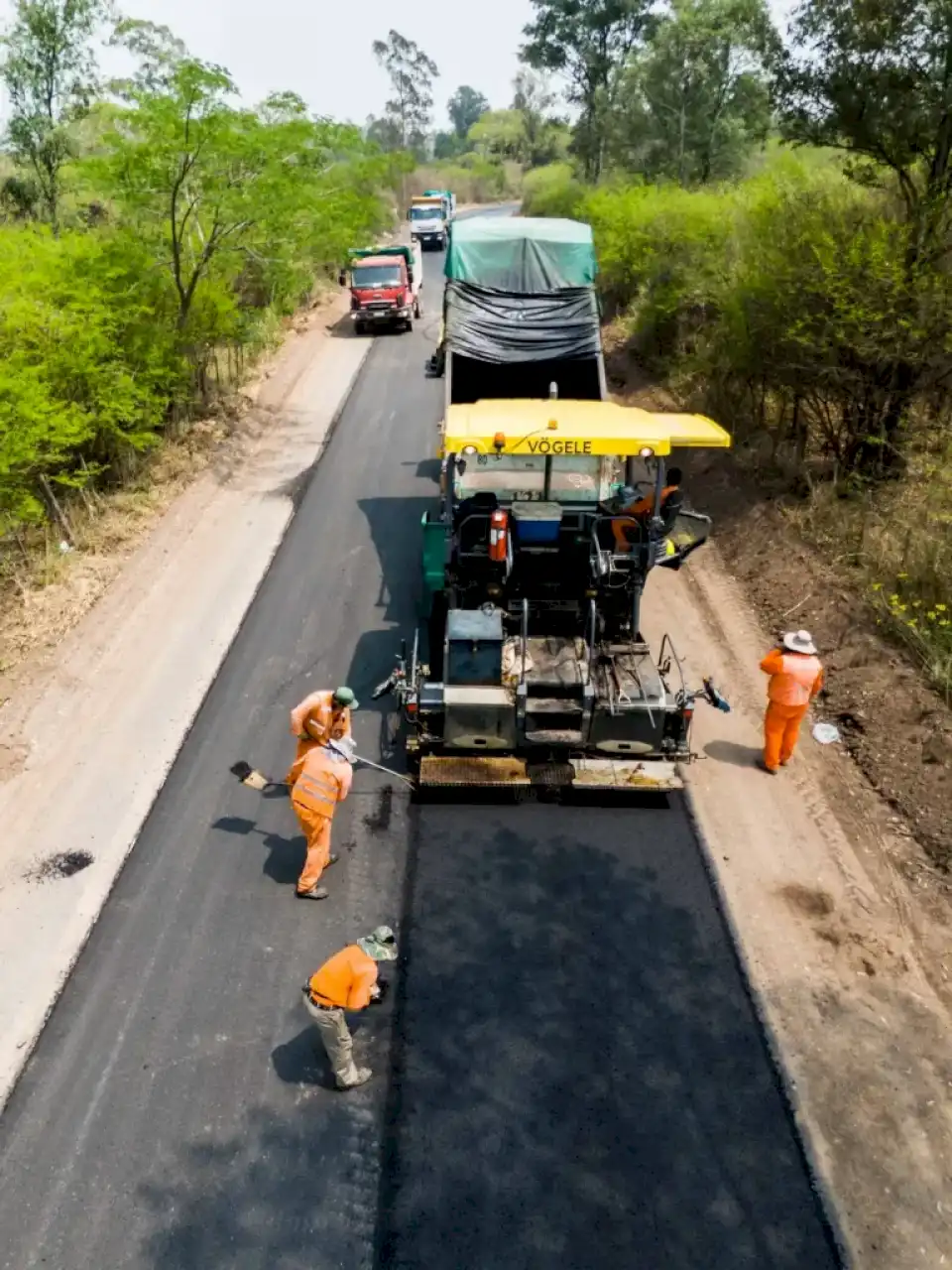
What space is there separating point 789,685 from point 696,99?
2572 cm

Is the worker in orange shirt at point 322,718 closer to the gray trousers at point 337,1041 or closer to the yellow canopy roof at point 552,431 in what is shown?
the gray trousers at point 337,1041

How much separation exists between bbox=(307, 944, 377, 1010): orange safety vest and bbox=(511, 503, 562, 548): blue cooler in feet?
15.5

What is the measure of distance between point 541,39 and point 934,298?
105ft

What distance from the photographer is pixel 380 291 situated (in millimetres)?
23984

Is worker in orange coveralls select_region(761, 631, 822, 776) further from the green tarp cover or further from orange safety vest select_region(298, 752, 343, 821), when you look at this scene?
the green tarp cover

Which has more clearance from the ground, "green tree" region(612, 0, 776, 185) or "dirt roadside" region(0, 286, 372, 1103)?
"green tree" region(612, 0, 776, 185)

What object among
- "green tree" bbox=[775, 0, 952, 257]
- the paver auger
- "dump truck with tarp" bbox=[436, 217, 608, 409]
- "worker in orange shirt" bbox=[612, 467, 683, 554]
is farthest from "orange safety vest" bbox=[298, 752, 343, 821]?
"green tree" bbox=[775, 0, 952, 257]

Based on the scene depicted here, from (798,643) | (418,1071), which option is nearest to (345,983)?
(418,1071)

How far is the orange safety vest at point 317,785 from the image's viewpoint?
6.54 metres

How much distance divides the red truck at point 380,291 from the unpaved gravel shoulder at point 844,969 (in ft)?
60.3

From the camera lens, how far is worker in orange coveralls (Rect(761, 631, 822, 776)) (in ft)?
25.6

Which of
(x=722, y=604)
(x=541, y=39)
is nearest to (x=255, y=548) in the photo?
(x=722, y=604)

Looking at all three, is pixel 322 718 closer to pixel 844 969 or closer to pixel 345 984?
pixel 345 984

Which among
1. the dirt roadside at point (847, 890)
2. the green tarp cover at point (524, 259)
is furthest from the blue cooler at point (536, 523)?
the green tarp cover at point (524, 259)
